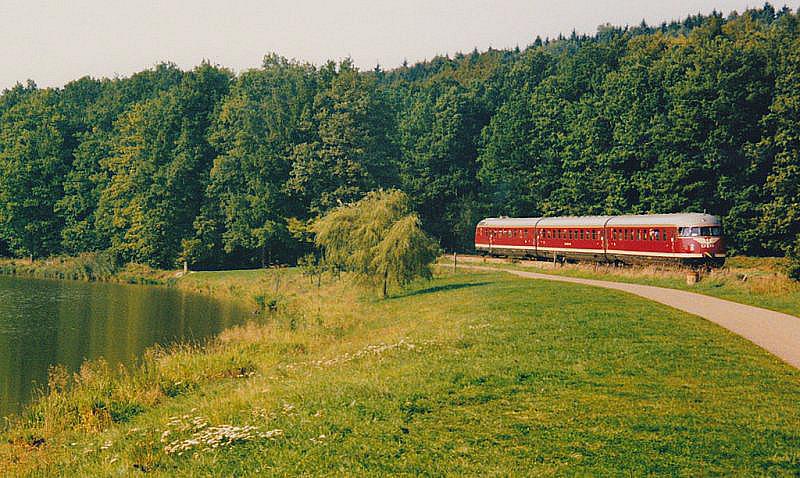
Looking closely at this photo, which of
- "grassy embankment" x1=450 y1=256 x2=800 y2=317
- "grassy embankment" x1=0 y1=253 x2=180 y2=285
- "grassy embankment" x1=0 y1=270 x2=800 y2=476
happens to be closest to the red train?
"grassy embankment" x1=450 y1=256 x2=800 y2=317

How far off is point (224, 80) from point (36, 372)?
178 feet

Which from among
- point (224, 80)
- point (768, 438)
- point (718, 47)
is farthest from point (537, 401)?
point (224, 80)

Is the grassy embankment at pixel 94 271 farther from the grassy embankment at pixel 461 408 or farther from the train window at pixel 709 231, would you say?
the grassy embankment at pixel 461 408

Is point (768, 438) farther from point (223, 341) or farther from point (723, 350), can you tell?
point (223, 341)

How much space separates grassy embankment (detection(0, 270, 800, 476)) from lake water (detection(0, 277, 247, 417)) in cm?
357

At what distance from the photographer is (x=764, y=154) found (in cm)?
4469

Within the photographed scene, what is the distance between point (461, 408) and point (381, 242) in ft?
73.5

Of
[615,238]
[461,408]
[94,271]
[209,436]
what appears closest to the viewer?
[209,436]

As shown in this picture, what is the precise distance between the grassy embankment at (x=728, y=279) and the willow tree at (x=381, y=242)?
9.11 m

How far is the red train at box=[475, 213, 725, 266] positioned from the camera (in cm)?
3469

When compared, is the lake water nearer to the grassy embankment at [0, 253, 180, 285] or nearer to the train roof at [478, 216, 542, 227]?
the grassy embankment at [0, 253, 180, 285]

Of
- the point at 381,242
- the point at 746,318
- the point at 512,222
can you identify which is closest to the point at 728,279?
the point at 746,318

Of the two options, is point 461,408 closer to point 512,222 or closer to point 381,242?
point 381,242

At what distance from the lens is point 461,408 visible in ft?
35.5
